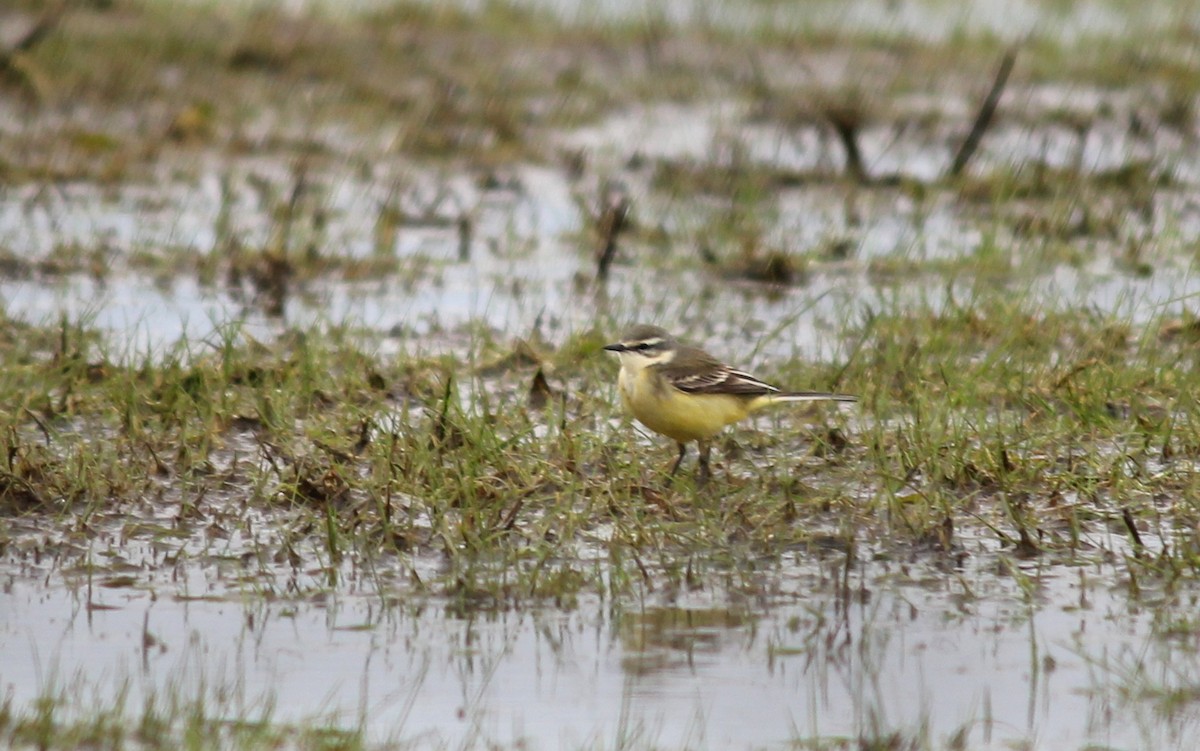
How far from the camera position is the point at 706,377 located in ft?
26.0

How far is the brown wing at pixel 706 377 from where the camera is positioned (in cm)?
778

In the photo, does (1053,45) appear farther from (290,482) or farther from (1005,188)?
(290,482)

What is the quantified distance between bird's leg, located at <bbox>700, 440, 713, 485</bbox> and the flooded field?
16 cm

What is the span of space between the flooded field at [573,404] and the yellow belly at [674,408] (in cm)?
26

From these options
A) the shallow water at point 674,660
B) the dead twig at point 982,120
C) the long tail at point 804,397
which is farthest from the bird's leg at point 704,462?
the dead twig at point 982,120

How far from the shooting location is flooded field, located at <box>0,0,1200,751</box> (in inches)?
223

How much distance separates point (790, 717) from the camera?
5387mm

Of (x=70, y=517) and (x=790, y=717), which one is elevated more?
(x=70, y=517)

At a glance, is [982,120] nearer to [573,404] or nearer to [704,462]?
[573,404]

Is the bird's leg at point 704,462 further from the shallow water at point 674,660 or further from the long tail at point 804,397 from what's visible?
the shallow water at point 674,660

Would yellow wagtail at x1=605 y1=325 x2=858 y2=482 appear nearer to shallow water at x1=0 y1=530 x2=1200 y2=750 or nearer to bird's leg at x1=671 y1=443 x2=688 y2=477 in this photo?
bird's leg at x1=671 y1=443 x2=688 y2=477

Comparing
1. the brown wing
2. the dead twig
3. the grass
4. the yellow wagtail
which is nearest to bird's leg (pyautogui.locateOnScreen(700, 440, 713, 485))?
the yellow wagtail

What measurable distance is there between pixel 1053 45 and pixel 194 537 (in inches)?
528

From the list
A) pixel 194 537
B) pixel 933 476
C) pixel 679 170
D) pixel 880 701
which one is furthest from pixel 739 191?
pixel 880 701
